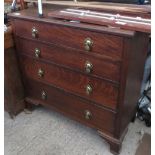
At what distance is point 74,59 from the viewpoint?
128cm

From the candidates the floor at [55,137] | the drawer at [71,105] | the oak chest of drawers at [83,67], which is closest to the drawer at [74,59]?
the oak chest of drawers at [83,67]

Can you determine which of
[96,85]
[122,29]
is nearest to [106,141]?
[96,85]

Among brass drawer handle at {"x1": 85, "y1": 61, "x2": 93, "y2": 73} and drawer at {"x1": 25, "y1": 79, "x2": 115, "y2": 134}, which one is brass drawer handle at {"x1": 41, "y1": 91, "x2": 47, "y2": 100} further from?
brass drawer handle at {"x1": 85, "y1": 61, "x2": 93, "y2": 73}

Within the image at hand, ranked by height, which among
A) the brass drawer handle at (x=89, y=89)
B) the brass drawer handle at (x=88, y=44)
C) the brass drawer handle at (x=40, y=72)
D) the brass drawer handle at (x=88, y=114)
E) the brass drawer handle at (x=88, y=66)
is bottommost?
the brass drawer handle at (x=88, y=114)

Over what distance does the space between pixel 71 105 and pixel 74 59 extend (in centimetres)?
38

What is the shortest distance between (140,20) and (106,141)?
2.80ft

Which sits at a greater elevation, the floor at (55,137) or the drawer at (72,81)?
the drawer at (72,81)

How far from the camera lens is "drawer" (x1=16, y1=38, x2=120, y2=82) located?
116cm

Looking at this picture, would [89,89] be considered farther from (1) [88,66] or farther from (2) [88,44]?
(2) [88,44]

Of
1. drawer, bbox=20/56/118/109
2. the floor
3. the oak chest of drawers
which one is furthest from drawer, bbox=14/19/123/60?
the floor

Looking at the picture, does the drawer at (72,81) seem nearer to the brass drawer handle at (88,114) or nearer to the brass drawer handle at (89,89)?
the brass drawer handle at (89,89)

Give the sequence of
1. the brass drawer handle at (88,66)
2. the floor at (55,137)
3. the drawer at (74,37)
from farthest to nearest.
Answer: the floor at (55,137) < the brass drawer handle at (88,66) < the drawer at (74,37)

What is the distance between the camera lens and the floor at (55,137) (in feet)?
4.77

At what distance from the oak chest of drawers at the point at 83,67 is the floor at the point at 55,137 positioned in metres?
0.13
